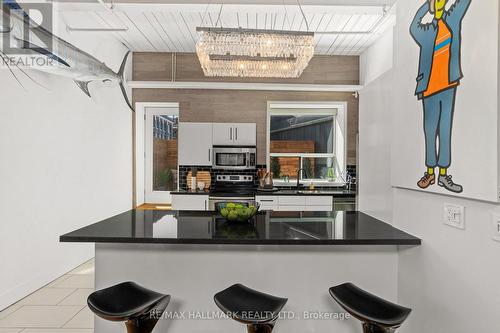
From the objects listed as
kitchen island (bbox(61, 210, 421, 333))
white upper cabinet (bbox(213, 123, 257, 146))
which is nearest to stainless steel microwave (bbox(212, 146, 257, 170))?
white upper cabinet (bbox(213, 123, 257, 146))

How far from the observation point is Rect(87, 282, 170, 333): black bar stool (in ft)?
5.45

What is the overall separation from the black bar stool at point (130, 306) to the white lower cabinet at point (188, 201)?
3261 mm

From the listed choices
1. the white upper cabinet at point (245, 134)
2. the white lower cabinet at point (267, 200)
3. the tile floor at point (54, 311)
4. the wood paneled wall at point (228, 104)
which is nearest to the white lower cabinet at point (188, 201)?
the white lower cabinet at point (267, 200)

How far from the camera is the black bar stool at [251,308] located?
1.65 m

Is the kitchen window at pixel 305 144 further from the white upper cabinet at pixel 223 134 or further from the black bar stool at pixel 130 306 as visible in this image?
the black bar stool at pixel 130 306

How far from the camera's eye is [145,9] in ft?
11.6

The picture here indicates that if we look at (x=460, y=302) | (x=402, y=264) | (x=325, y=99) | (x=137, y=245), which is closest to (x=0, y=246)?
(x=137, y=245)

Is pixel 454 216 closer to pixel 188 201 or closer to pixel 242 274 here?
pixel 242 274

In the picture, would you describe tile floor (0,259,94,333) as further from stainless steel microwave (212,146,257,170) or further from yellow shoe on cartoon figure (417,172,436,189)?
yellow shoe on cartoon figure (417,172,436,189)

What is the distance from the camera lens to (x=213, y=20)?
4.39m

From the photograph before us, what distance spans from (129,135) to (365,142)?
167 inches

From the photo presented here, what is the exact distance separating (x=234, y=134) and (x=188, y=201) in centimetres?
131

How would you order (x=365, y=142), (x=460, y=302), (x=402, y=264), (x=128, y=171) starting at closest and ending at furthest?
(x=460, y=302) → (x=402, y=264) → (x=365, y=142) → (x=128, y=171)

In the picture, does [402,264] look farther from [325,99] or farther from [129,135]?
[129,135]
